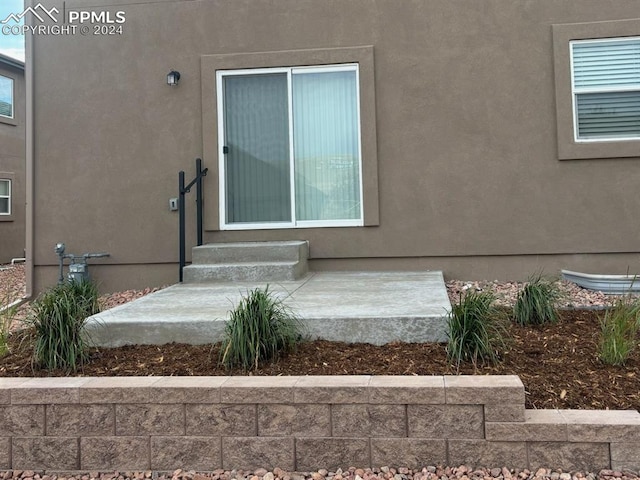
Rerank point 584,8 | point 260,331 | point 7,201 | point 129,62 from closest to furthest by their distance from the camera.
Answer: point 260,331 → point 584,8 → point 129,62 → point 7,201

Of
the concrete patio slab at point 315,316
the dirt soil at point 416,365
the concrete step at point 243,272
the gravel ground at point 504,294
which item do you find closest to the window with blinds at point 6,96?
the gravel ground at point 504,294

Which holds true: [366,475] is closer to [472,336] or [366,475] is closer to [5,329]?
[472,336]

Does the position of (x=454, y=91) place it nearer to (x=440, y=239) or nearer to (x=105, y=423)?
(x=440, y=239)

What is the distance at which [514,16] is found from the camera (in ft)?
21.2

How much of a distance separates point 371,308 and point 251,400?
4.82ft

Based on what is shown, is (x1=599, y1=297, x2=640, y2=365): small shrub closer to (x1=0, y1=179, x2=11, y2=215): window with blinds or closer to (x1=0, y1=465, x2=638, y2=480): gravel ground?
(x1=0, y1=465, x2=638, y2=480): gravel ground

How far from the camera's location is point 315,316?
3838mm

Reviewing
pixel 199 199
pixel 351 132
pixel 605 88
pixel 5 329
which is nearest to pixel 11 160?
pixel 199 199

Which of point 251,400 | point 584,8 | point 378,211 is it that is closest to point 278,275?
point 378,211

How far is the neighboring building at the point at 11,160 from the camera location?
1495cm

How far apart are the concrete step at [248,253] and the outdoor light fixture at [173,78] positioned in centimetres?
224

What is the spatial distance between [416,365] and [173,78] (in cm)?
518

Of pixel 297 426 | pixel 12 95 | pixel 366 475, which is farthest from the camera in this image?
pixel 12 95

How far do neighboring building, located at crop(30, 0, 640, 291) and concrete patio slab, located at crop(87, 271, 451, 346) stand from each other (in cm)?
181
